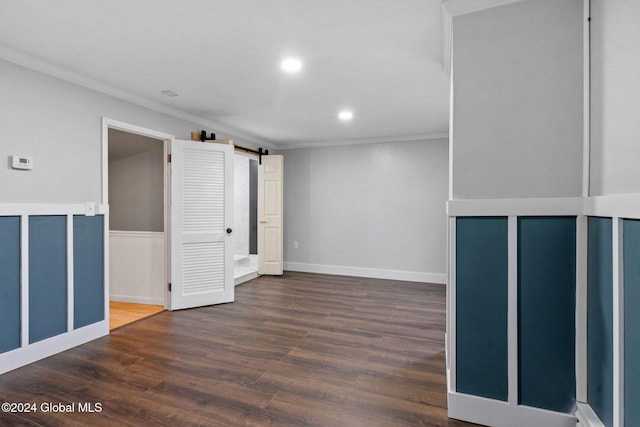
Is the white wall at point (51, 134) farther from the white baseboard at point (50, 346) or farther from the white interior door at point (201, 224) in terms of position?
the white baseboard at point (50, 346)

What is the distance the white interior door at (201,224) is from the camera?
373 cm

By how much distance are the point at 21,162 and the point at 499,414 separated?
3.56 m

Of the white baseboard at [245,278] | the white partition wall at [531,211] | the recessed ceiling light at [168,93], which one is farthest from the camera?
the white baseboard at [245,278]

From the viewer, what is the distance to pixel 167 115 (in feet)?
12.3

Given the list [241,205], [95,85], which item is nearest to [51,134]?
[95,85]

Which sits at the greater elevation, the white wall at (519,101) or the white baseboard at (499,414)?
the white wall at (519,101)

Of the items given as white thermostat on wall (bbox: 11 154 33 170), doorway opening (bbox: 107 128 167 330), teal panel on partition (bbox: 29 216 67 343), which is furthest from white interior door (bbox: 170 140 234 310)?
white thermostat on wall (bbox: 11 154 33 170)

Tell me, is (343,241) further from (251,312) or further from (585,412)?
(585,412)

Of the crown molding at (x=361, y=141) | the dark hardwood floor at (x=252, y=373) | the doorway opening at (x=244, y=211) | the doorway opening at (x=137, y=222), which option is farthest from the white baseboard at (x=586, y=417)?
the doorway opening at (x=244, y=211)

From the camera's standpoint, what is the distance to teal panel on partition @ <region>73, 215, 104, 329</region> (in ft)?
9.26

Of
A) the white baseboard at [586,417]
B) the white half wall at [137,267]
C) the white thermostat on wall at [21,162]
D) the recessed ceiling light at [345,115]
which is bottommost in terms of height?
the white baseboard at [586,417]

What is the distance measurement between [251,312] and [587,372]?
294 cm

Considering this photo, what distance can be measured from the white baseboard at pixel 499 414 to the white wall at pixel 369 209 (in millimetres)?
3407

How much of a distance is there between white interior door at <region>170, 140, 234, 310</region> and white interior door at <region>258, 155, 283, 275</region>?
160 centimetres
